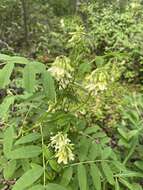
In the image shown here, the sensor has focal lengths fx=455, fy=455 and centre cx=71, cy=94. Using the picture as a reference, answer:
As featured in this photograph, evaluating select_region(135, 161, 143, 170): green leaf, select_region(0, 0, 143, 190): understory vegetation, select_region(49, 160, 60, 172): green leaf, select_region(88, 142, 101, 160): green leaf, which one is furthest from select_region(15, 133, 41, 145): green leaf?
select_region(135, 161, 143, 170): green leaf

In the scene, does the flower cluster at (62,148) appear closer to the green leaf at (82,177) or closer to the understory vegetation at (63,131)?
the understory vegetation at (63,131)

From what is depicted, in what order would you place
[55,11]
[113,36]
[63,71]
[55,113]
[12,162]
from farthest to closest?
1. [55,11]
2. [113,36]
3. [12,162]
4. [55,113]
5. [63,71]

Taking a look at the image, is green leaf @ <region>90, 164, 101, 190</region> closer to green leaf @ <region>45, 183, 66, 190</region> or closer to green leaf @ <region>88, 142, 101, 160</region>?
green leaf @ <region>88, 142, 101, 160</region>

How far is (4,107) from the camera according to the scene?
1.69 m

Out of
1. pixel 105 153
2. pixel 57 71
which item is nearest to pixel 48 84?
pixel 57 71

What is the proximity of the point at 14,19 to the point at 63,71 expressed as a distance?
3419mm

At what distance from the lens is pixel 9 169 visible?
175 centimetres

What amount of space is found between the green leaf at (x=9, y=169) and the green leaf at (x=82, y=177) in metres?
0.26

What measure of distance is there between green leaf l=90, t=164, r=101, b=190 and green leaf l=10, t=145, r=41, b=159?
0.22m

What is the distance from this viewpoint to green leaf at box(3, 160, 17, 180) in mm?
1744

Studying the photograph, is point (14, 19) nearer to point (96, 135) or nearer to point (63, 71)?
point (96, 135)

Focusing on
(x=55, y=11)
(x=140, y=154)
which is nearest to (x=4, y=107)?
(x=140, y=154)

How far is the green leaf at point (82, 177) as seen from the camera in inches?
65.3

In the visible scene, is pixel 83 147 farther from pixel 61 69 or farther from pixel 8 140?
pixel 61 69
